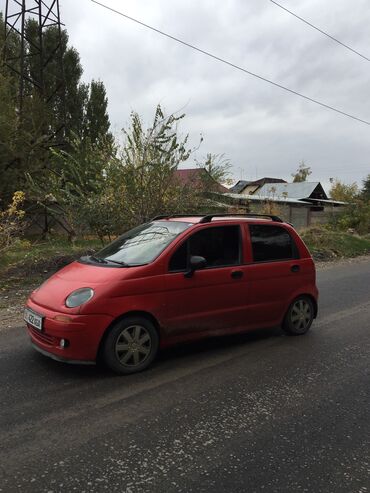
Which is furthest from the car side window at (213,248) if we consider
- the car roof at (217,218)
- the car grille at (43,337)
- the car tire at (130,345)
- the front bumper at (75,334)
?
the car grille at (43,337)

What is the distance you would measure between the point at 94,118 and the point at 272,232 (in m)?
29.6

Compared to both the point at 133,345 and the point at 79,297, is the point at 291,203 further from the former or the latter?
the point at 79,297

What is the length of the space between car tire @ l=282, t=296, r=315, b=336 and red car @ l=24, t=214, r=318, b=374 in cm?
1

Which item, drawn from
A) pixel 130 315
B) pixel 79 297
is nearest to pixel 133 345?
pixel 130 315

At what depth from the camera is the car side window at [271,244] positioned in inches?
226

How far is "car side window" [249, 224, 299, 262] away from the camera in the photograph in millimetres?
5742

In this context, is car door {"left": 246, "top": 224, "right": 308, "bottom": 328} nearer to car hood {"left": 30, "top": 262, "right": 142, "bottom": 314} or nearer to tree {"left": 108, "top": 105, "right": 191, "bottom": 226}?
car hood {"left": 30, "top": 262, "right": 142, "bottom": 314}

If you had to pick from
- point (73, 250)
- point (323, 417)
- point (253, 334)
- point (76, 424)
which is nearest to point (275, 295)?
point (253, 334)

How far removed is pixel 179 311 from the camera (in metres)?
4.98

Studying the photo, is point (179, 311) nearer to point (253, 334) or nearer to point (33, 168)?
point (253, 334)

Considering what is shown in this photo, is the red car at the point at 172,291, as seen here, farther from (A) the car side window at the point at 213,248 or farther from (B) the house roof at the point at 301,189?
(B) the house roof at the point at 301,189

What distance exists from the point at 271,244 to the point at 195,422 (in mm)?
2822

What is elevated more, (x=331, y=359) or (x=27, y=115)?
(x=27, y=115)

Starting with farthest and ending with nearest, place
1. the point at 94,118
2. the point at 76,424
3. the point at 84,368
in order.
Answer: the point at 94,118
the point at 84,368
the point at 76,424
